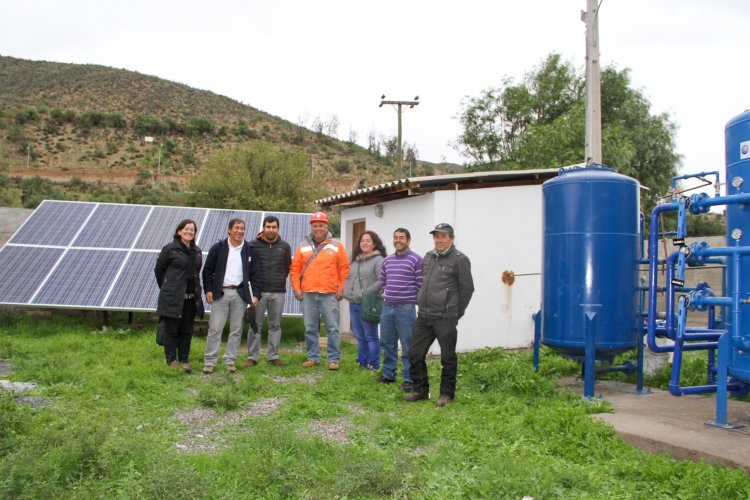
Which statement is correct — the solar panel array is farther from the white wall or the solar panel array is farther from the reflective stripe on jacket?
the white wall

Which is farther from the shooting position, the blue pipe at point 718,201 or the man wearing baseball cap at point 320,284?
the man wearing baseball cap at point 320,284

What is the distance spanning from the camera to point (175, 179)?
3597 cm

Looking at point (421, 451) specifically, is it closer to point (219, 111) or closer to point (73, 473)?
point (73, 473)

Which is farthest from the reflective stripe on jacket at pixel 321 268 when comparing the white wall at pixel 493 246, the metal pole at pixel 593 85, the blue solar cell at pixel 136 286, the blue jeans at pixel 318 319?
the metal pole at pixel 593 85

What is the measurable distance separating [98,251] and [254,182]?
12167 millimetres

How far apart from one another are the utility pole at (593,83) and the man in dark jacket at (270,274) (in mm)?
5982

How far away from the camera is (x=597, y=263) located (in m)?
5.93

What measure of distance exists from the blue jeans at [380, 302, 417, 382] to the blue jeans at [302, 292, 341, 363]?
0.95m

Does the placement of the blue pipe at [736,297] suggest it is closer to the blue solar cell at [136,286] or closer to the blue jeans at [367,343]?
the blue jeans at [367,343]

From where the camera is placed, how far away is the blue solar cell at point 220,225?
423 inches

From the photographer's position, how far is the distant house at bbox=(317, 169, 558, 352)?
9.66 metres

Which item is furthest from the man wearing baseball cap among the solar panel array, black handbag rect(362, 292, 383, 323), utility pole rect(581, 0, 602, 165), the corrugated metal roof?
utility pole rect(581, 0, 602, 165)

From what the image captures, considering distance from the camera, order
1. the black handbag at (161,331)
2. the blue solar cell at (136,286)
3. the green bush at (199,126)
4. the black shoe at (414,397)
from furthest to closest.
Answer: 1. the green bush at (199,126)
2. the blue solar cell at (136,286)
3. the black handbag at (161,331)
4. the black shoe at (414,397)

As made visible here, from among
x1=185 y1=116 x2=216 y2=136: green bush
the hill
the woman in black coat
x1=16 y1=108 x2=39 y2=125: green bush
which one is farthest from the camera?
x1=185 y1=116 x2=216 y2=136: green bush
